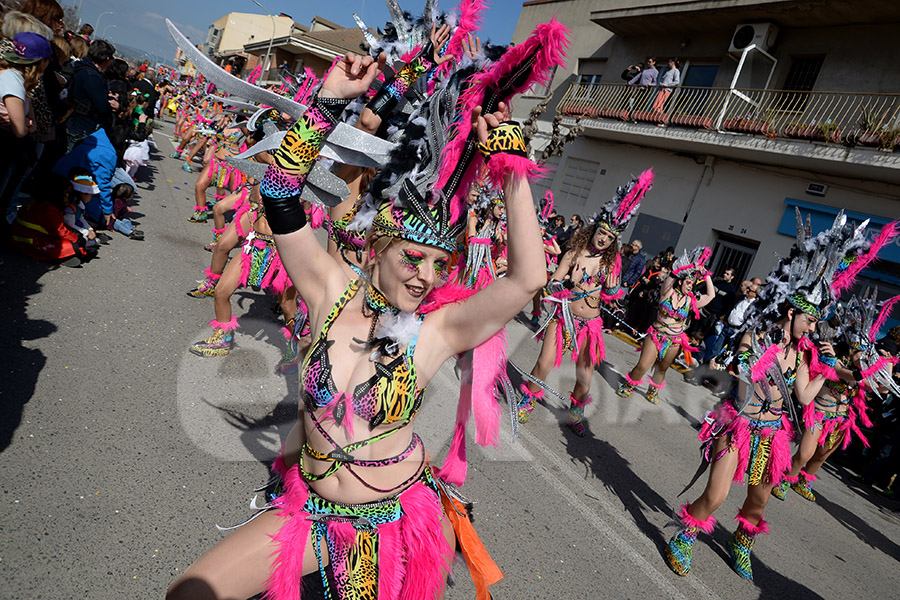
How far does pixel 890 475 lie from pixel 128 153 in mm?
12725

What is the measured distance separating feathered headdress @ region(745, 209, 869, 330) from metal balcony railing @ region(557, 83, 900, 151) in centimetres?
784

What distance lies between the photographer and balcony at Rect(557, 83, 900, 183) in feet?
34.2

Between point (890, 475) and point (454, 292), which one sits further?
point (890, 475)

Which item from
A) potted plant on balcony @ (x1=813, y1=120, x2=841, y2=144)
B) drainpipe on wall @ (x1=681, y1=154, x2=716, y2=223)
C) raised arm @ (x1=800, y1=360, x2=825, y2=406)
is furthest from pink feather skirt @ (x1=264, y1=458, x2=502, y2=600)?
drainpipe on wall @ (x1=681, y1=154, x2=716, y2=223)

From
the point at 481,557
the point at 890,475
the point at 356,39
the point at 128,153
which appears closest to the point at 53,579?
the point at 481,557

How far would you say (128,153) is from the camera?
9.89 m

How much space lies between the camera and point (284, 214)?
179cm

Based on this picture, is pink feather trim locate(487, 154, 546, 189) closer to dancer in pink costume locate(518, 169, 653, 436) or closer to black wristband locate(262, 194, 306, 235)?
black wristband locate(262, 194, 306, 235)

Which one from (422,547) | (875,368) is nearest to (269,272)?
(422,547)

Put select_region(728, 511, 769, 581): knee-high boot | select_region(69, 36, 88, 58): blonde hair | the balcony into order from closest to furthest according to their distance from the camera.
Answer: select_region(728, 511, 769, 581): knee-high boot → select_region(69, 36, 88, 58): blonde hair → the balcony

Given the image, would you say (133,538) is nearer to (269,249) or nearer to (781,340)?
(269,249)

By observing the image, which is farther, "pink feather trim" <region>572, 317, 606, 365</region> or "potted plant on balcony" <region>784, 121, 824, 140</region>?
"potted plant on balcony" <region>784, 121, 824, 140</region>

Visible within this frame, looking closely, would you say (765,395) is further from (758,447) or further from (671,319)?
(671,319)

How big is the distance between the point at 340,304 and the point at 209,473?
190 cm
